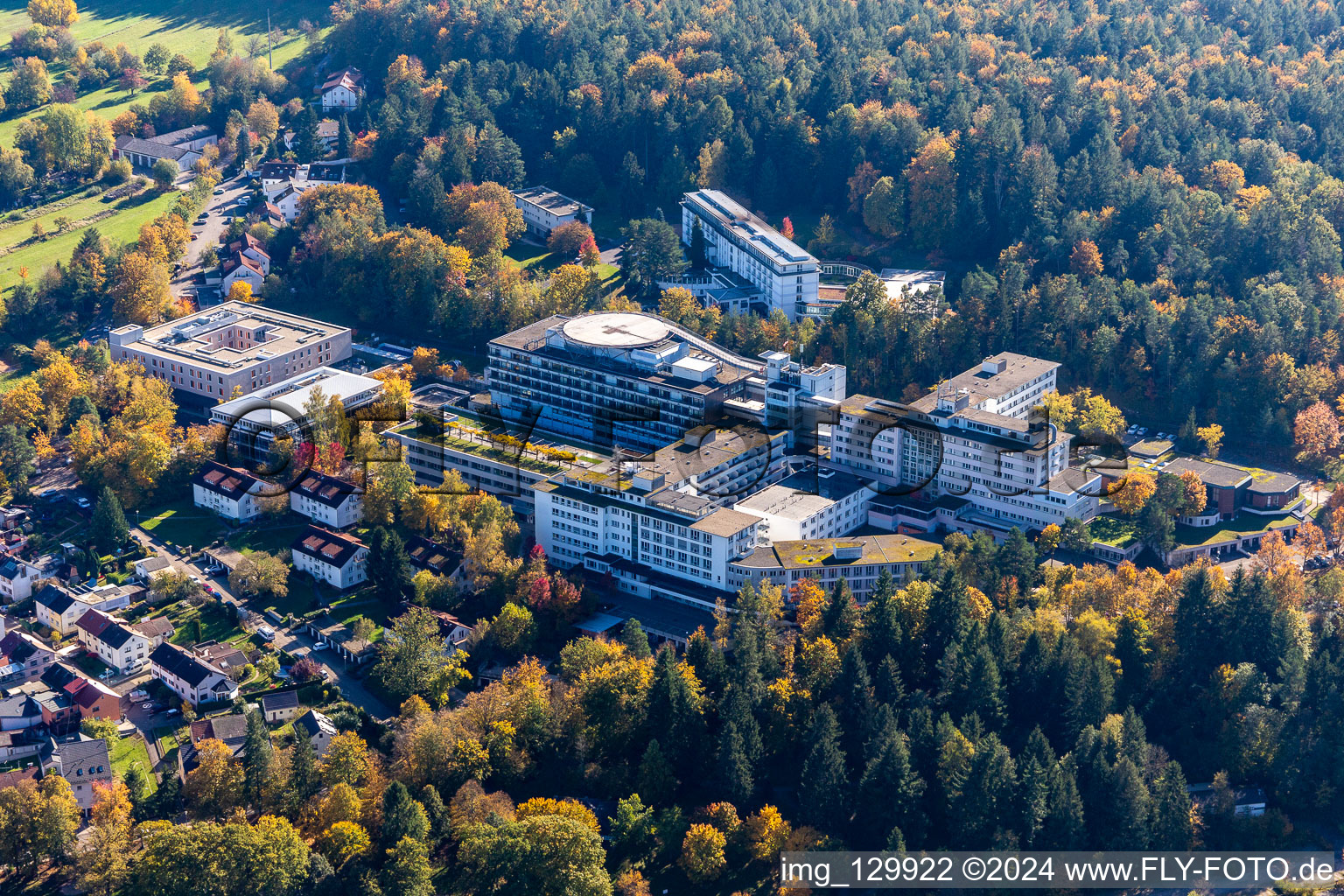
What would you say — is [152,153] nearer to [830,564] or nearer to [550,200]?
[550,200]

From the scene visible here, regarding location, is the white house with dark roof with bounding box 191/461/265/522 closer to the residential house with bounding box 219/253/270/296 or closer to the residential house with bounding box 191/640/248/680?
the residential house with bounding box 191/640/248/680

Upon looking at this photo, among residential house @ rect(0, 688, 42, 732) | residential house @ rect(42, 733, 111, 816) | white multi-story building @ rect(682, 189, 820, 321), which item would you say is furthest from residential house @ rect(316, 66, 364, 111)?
residential house @ rect(42, 733, 111, 816)

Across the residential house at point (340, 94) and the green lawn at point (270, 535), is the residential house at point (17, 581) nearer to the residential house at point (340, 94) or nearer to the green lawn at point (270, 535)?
the green lawn at point (270, 535)

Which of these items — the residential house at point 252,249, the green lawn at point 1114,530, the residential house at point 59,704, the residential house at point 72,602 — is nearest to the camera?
the residential house at point 59,704

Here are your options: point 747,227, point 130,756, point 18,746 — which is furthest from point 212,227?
point 130,756

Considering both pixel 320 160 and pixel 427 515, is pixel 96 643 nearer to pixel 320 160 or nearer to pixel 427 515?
pixel 427 515

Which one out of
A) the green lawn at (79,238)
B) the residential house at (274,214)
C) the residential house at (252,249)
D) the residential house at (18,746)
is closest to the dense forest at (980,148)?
the residential house at (274,214)
